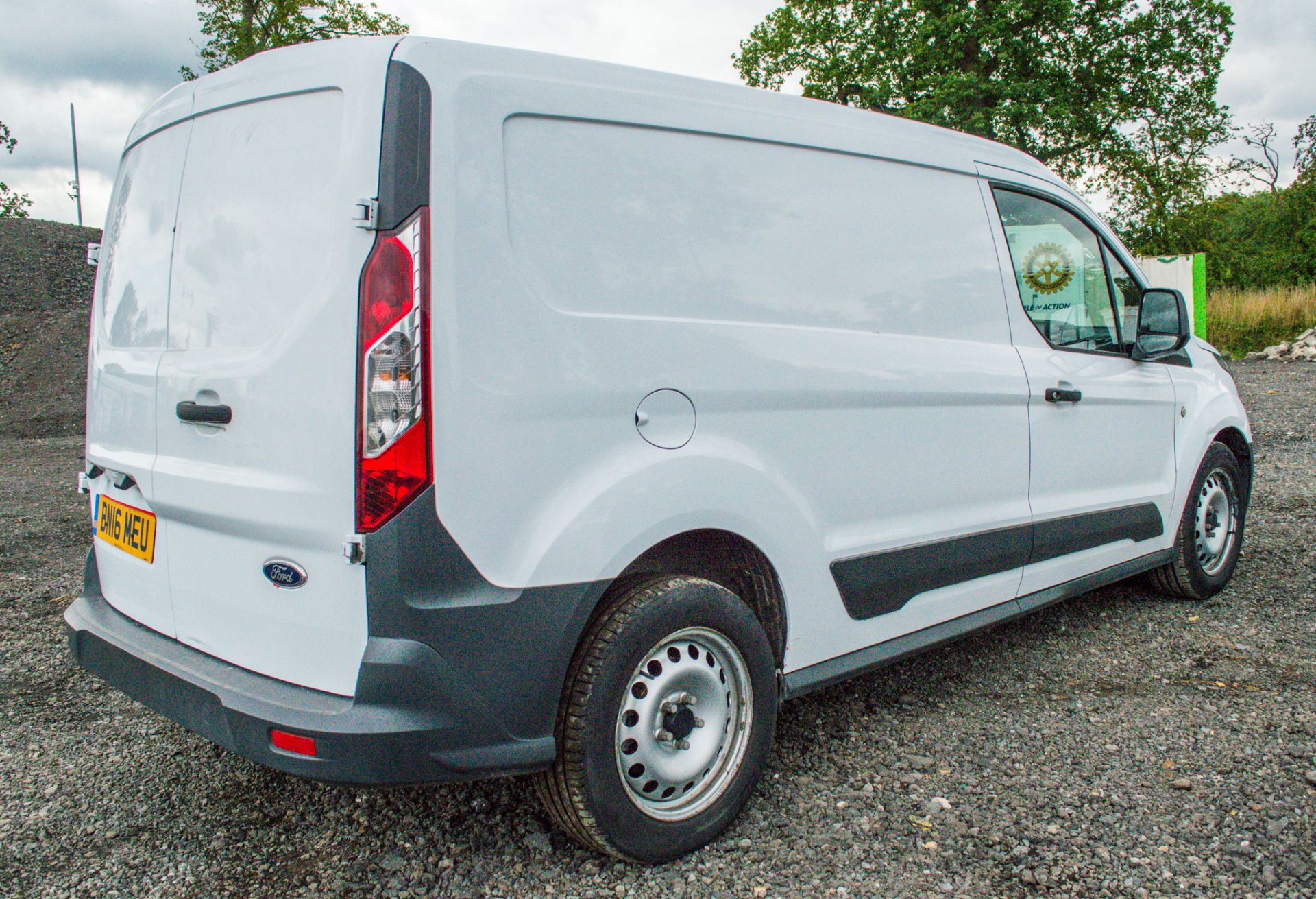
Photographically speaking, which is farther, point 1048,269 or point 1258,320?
point 1258,320

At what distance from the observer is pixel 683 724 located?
2434mm

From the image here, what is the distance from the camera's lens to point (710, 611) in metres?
2.40

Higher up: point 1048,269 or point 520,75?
point 520,75

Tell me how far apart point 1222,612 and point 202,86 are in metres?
4.53

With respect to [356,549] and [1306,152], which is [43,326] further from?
[1306,152]

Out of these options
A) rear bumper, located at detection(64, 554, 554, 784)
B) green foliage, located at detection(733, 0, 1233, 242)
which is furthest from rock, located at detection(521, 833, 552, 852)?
green foliage, located at detection(733, 0, 1233, 242)

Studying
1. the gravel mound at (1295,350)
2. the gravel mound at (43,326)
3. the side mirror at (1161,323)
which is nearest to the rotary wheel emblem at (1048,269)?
the side mirror at (1161,323)

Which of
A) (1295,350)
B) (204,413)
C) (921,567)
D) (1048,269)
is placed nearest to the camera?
(204,413)

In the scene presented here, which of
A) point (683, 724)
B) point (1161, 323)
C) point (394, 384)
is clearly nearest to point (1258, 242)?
point (1161, 323)

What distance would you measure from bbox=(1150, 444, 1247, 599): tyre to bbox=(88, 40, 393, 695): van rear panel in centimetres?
381

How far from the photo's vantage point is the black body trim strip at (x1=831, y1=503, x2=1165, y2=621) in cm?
288

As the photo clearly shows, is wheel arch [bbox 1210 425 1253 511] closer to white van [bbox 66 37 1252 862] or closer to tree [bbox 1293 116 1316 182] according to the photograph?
white van [bbox 66 37 1252 862]

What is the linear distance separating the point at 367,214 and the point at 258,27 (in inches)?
1292

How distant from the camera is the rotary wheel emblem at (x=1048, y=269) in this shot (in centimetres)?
356
